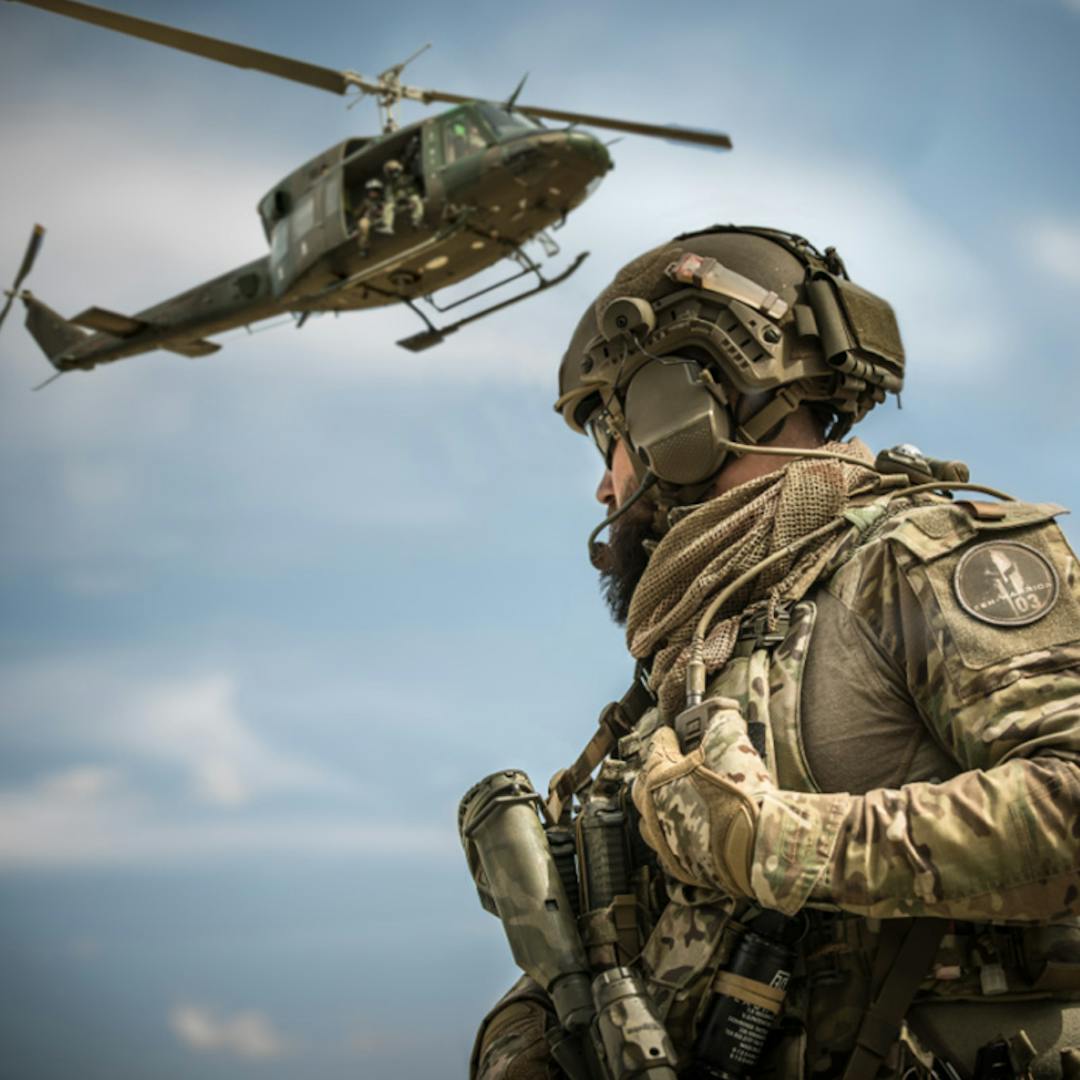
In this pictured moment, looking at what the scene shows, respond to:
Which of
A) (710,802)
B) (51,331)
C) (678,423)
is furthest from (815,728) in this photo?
(51,331)

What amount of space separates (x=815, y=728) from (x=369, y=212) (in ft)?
53.7

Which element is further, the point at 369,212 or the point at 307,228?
the point at 307,228

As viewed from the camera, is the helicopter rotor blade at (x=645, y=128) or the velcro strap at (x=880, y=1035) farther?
the helicopter rotor blade at (x=645, y=128)

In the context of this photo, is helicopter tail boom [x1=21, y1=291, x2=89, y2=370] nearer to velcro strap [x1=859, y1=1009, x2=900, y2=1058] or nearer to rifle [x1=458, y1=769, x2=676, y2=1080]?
rifle [x1=458, y1=769, x2=676, y2=1080]

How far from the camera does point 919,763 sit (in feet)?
12.5

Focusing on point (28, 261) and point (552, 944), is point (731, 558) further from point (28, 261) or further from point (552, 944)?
point (28, 261)

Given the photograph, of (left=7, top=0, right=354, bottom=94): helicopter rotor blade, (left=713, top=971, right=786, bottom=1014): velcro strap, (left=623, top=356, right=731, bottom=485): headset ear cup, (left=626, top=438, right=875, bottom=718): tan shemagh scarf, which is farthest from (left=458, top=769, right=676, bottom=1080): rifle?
(left=7, top=0, right=354, bottom=94): helicopter rotor blade

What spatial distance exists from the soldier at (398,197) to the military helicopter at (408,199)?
2 centimetres

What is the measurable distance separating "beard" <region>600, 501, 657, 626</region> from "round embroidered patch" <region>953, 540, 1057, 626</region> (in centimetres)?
152

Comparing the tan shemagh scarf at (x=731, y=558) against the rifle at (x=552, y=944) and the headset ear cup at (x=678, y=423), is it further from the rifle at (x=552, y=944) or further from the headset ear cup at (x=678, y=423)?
the rifle at (x=552, y=944)

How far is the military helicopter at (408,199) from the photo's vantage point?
1855cm

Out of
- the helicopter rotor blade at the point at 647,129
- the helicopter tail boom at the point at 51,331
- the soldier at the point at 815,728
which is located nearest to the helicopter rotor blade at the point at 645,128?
the helicopter rotor blade at the point at 647,129

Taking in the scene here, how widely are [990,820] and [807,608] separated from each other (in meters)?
1.02

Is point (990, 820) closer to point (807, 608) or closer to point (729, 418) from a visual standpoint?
point (807, 608)
